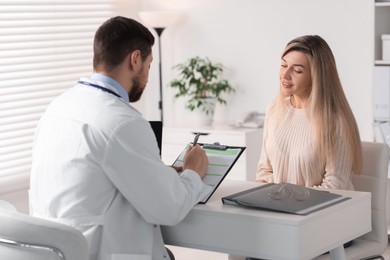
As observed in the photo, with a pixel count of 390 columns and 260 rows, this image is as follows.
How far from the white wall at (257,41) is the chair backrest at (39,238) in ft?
10.2

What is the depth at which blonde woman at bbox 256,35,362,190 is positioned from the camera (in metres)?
3.29

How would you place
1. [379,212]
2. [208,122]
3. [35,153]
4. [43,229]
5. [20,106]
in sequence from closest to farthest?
[43,229], [35,153], [379,212], [20,106], [208,122]

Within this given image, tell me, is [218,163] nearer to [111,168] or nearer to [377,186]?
[111,168]

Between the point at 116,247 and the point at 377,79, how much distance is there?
2.87 m

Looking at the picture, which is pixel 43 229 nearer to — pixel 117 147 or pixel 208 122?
pixel 117 147

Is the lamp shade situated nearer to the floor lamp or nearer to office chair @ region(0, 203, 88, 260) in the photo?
the floor lamp

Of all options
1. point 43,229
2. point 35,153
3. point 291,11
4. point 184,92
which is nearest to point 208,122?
point 184,92

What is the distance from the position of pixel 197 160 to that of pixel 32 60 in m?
2.94

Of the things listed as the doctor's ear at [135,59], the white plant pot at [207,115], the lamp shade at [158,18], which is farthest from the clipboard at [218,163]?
the lamp shade at [158,18]

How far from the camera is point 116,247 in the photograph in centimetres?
260

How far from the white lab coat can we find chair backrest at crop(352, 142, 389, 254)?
0.99 meters

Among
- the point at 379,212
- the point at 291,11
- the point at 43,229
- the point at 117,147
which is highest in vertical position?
the point at 291,11

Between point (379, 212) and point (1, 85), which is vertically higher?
point (1, 85)

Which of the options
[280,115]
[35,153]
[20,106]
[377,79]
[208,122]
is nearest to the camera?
[35,153]
